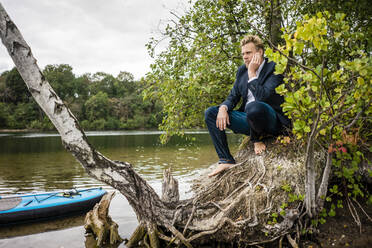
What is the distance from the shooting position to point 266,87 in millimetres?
4320

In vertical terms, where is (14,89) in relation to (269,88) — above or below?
above

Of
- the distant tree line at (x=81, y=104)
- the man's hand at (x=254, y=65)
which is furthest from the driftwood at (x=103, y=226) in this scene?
the distant tree line at (x=81, y=104)

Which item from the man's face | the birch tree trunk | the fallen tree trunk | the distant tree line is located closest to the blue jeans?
the fallen tree trunk

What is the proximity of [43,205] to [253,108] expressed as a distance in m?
7.39

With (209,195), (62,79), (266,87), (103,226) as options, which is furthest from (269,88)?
(62,79)

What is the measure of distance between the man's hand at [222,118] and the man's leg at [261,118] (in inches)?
16.1

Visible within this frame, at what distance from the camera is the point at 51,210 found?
8.11 m

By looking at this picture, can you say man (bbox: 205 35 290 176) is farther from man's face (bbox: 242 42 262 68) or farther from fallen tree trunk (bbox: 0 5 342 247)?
fallen tree trunk (bbox: 0 5 342 247)

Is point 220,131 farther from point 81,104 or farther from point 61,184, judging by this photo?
point 81,104

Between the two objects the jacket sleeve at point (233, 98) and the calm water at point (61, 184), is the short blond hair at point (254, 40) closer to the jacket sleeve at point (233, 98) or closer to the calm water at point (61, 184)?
the jacket sleeve at point (233, 98)

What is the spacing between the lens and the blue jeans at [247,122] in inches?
165

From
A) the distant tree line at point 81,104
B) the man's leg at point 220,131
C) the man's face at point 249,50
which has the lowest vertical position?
the man's leg at point 220,131

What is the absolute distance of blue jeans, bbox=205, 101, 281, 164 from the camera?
4188 millimetres

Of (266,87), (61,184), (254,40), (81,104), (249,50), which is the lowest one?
Answer: (61,184)
